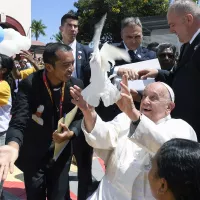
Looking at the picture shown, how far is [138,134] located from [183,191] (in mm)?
699

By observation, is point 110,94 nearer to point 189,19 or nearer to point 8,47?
point 8,47

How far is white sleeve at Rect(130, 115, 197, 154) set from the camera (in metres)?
1.97

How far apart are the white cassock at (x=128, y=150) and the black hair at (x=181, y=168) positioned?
530 mm

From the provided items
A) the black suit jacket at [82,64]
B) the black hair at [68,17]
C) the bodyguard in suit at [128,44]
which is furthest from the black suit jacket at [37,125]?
the black hair at [68,17]

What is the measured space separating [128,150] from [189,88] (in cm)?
75

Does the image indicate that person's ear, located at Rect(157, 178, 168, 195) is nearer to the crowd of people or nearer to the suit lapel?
the crowd of people

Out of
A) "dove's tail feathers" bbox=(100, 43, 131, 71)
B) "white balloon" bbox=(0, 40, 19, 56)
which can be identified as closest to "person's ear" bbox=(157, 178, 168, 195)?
"dove's tail feathers" bbox=(100, 43, 131, 71)

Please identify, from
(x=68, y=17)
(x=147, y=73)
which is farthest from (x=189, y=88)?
(x=68, y=17)

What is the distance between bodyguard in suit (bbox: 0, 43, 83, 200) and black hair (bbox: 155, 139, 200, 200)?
141 cm

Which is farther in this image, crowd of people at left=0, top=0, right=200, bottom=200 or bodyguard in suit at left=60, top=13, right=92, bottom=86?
bodyguard in suit at left=60, top=13, right=92, bottom=86

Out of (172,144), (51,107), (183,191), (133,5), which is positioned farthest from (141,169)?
(133,5)

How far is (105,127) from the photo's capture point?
2.21m

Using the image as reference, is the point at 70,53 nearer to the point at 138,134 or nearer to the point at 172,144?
the point at 138,134

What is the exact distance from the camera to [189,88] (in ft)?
8.73
